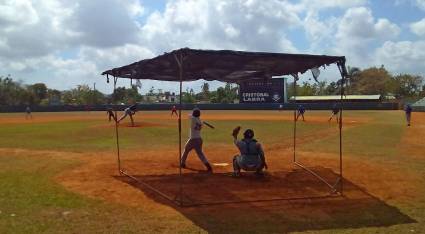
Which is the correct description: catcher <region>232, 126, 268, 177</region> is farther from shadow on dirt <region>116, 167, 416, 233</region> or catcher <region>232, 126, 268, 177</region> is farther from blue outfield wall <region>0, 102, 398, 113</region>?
blue outfield wall <region>0, 102, 398, 113</region>

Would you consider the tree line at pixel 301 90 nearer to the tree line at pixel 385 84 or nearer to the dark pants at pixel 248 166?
the tree line at pixel 385 84

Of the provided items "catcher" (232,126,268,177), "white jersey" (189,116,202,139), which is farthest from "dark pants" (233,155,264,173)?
"white jersey" (189,116,202,139)

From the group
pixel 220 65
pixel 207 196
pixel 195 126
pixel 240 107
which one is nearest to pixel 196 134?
pixel 195 126

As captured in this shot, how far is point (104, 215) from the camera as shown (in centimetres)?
902

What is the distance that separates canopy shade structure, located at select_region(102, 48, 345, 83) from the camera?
1055 cm

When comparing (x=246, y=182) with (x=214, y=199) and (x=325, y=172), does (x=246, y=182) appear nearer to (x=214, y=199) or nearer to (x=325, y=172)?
(x=214, y=199)

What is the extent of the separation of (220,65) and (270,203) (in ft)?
11.9

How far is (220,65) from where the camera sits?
1201 centimetres

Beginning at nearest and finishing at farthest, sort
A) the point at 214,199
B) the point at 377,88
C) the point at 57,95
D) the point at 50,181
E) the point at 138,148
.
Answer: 1. the point at 214,199
2. the point at 50,181
3. the point at 138,148
4. the point at 377,88
5. the point at 57,95

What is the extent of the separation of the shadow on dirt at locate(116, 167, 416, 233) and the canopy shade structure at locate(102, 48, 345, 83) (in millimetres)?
2777

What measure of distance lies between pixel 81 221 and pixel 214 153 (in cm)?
981

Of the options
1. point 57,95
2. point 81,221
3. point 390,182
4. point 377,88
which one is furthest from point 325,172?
point 57,95

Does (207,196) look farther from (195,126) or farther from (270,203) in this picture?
(195,126)

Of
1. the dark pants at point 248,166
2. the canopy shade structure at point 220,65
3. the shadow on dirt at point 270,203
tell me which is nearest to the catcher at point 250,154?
the dark pants at point 248,166
